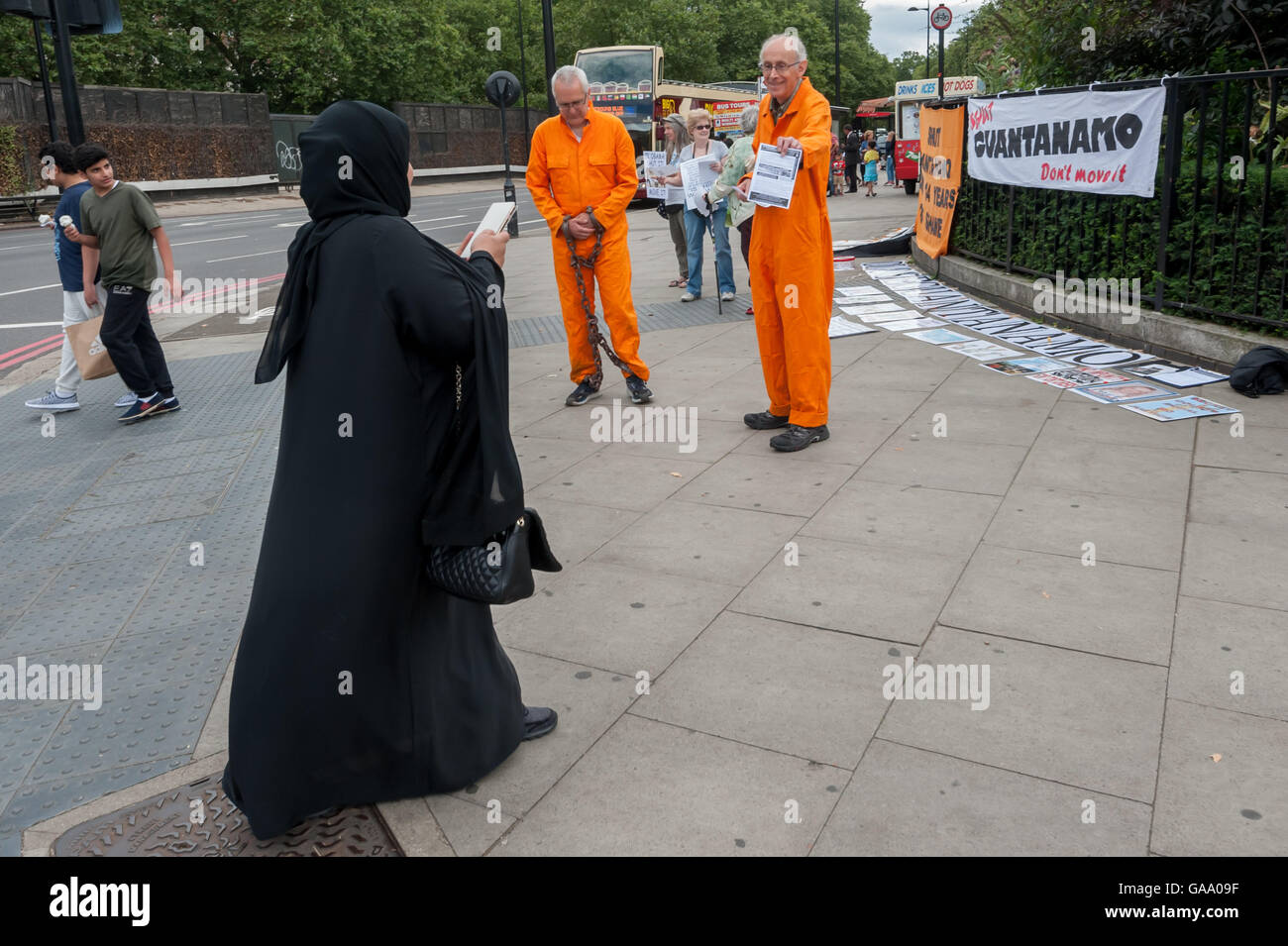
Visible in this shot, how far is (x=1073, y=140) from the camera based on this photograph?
27.3 ft

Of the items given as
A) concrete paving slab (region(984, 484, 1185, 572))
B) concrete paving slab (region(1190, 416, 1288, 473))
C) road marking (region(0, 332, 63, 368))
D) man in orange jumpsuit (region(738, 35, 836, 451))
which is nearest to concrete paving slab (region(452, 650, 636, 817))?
concrete paving slab (region(984, 484, 1185, 572))

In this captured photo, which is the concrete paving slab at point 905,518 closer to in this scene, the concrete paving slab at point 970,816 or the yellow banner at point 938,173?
the concrete paving slab at point 970,816

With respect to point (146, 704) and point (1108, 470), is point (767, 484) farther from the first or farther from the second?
point (146, 704)

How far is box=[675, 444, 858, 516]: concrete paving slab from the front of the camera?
4926 mm

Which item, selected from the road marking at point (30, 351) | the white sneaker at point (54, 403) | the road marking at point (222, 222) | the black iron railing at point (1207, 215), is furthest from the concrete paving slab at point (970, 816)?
the road marking at point (222, 222)

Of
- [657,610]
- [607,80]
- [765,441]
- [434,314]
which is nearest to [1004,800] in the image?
[657,610]

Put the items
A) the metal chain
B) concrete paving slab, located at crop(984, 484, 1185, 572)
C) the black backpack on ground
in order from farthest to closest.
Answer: the metal chain
the black backpack on ground
concrete paving slab, located at crop(984, 484, 1185, 572)

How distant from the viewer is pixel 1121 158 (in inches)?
304

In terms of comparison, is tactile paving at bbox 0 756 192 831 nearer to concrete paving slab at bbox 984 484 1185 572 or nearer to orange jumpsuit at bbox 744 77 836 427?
concrete paving slab at bbox 984 484 1185 572

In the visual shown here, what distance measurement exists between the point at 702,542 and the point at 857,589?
792 millimetres

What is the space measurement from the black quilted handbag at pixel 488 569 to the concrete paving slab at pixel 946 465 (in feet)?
9.57

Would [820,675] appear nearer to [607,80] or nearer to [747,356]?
[747,356]

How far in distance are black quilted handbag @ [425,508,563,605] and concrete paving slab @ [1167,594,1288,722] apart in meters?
1.96

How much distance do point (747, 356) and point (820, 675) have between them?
500cm
